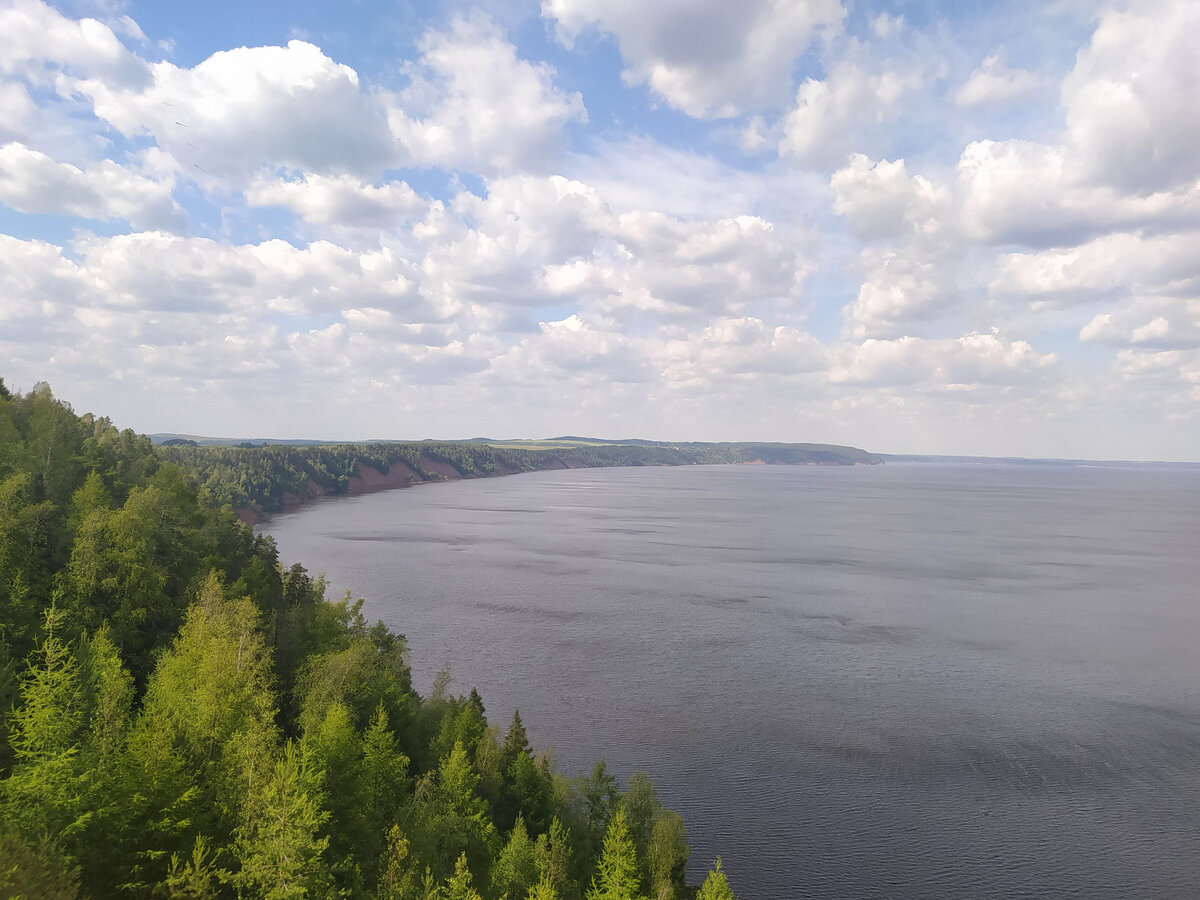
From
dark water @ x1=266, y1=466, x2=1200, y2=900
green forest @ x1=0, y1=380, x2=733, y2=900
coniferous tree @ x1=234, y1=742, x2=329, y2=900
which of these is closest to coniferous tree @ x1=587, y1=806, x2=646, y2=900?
green forest @ x1=0, y1=380, x2=733, y2=900

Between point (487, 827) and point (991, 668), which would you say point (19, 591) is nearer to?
point (487, 827)

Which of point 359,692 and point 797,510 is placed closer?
point 359,692

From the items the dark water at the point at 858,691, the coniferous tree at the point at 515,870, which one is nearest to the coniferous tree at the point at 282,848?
the coniferous tree at the point at 515,870

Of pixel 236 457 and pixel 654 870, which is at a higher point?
pixel 236 457

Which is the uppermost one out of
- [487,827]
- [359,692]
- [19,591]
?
[19,591]

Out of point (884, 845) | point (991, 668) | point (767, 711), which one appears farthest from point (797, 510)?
point (884, 845)

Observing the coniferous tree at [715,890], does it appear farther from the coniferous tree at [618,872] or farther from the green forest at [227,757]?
the coniferous tree at [618,872]

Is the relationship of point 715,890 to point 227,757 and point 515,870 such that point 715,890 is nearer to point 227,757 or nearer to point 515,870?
point 515,870
